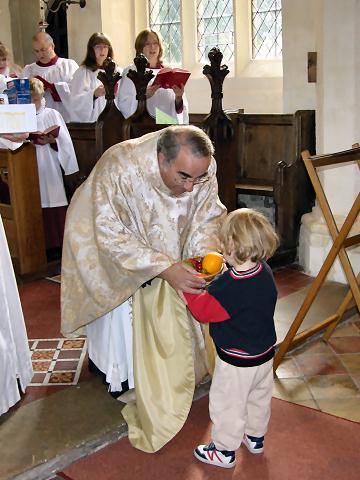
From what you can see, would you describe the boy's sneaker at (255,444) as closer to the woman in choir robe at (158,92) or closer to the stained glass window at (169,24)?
the woman in choir robe at (158,92)

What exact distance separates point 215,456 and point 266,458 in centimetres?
24

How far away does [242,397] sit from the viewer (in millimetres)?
3033

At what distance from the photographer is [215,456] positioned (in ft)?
10.2

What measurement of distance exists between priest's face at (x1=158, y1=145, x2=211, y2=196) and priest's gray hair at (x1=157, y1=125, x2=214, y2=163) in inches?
0.7

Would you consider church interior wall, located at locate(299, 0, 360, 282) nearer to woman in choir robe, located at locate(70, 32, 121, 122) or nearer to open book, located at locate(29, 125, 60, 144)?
open book, located at locate(29, 125, 60, 144)

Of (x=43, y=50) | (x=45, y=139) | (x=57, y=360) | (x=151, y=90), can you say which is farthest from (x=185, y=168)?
(x=43, y=50)

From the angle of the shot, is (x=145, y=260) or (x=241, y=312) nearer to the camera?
(x=241, y=312)

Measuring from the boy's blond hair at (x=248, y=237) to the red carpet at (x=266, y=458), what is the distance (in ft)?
3.12

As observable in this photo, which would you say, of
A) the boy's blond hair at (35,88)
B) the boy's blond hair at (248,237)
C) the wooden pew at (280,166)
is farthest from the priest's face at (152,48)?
the boy's blond hair at (248,237)

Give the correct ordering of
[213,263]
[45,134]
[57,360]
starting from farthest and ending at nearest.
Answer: [45,134]
[57,360]
[213,263]

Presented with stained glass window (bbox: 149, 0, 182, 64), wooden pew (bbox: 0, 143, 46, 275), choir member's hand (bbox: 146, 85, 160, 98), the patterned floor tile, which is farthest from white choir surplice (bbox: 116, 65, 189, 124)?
the patterned floor tile

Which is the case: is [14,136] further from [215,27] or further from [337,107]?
[215,27]

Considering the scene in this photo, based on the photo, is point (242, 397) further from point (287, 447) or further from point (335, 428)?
point (335, 428)

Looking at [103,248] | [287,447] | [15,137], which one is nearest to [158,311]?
[103,248]
